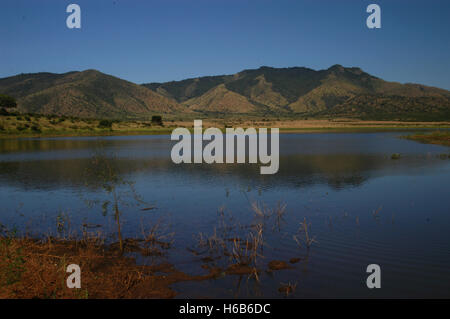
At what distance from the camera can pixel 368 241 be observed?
13.3m

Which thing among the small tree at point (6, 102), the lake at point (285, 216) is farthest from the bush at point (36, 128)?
the lake at point (285, 216)

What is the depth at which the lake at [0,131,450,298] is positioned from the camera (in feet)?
33.8

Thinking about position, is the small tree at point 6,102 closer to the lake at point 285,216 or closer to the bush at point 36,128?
the bush at point 36,128

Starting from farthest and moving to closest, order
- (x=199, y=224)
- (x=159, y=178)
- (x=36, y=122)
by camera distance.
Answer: (x=36, y=122), (x=159, y=178), (x=199, y=224)

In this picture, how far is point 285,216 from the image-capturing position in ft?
54.7

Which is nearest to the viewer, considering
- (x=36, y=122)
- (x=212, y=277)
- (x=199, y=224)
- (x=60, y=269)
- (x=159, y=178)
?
(x=60, y=269)

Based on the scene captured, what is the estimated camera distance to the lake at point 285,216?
10.3 m

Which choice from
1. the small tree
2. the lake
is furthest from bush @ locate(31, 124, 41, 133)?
the lake

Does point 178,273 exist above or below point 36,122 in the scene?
below

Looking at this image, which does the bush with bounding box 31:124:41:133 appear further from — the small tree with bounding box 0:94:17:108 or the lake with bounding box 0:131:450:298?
the lake with bounding box 0:131:450:298
